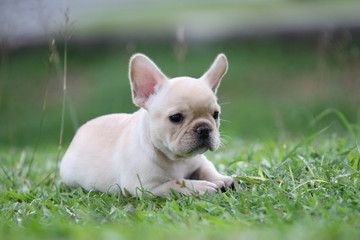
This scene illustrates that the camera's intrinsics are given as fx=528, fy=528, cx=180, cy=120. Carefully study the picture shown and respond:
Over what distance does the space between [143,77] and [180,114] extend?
60 cm

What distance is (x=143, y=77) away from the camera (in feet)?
14.9

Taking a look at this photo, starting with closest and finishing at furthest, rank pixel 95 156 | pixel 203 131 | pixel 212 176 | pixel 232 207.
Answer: pixel 232 207, pixel 203 131, pixel 212 176, pixel 95 156

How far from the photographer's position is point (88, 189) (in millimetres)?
4910

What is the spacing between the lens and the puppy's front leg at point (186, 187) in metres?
4.18

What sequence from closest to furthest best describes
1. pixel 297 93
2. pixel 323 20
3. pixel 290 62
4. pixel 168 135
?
pixel 168 135 → pixel 297 93 → pixel 290 62 → pixel 323 20

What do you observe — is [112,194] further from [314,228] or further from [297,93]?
[297,93]

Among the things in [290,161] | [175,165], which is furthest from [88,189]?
[290,161]

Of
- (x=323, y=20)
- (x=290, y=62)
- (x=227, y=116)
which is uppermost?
(x=323, y=20)

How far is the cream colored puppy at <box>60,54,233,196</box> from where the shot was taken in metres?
4.12

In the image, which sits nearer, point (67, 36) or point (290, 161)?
point (290, 161)

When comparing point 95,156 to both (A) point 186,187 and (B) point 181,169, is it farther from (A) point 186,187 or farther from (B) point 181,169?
(A) point 186,187

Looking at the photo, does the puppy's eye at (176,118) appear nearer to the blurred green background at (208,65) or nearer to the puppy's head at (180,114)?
the puppy's head at (180,114)

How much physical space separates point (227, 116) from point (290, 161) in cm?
741

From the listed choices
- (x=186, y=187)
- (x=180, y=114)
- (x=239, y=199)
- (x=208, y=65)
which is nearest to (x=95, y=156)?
(x=186, y=187)
